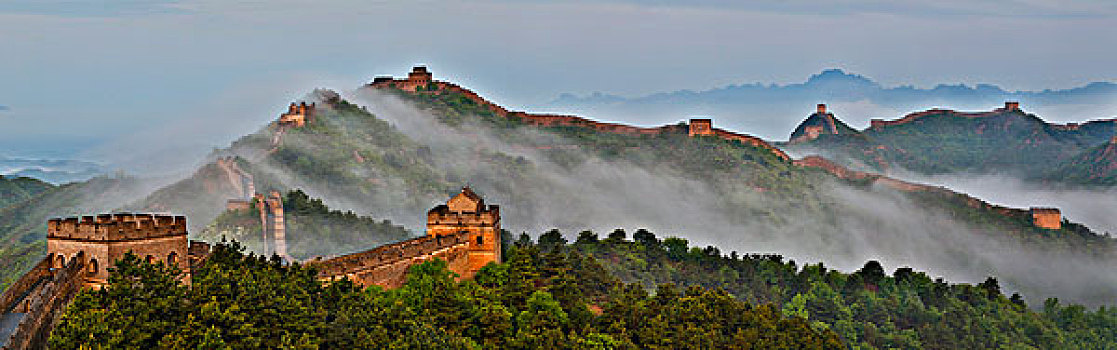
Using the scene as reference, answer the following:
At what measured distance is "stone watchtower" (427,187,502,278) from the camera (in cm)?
3922

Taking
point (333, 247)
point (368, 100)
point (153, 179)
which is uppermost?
point (368, 100)

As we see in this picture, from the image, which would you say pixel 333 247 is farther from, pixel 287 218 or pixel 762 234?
pixel 762 234

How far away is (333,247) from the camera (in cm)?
7056

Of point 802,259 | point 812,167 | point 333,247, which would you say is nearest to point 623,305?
point 333,247

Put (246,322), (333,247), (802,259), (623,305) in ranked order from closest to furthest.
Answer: (246,322) < (623,305) < (333,247) < (802,259)

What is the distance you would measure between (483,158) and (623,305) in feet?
332

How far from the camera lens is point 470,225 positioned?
3938 centimetres

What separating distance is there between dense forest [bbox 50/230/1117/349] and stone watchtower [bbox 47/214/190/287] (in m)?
0.54

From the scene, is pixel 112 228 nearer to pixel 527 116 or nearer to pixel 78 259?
pixel 78 259

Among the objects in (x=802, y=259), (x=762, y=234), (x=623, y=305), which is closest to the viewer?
(x=623, y=305)

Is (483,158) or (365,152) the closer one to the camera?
(365,152)

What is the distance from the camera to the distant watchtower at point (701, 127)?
159 m

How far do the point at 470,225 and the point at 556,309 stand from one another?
188 inches

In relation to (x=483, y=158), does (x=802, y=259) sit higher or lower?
lower
